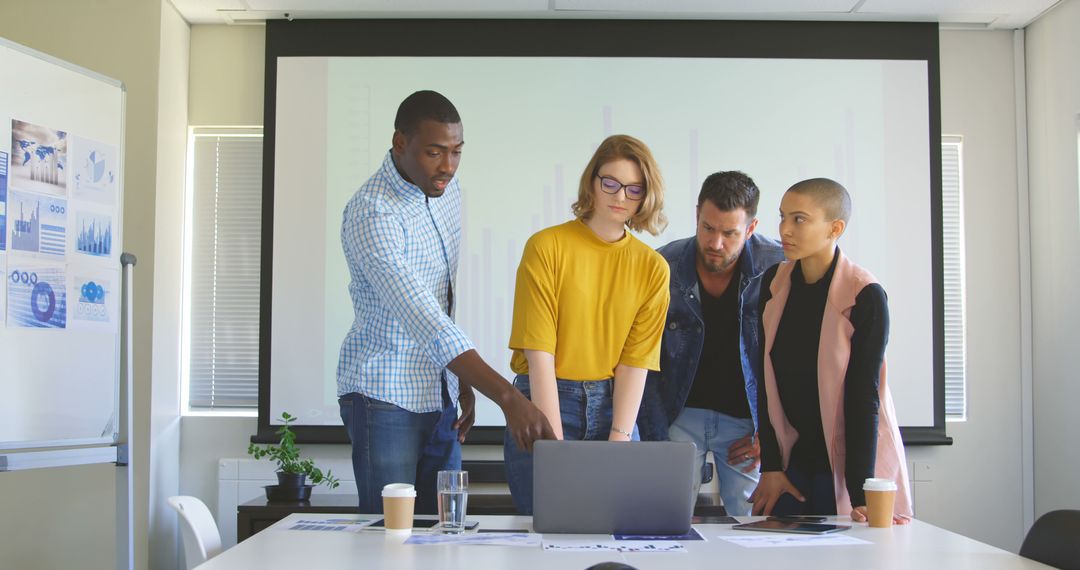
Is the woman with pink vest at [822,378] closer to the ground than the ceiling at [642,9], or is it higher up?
→ closer to the ground

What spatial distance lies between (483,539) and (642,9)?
322cm

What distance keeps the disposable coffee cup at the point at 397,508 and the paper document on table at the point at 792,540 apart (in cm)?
68

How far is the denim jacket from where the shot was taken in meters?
3.09

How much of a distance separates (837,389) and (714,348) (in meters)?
0.53

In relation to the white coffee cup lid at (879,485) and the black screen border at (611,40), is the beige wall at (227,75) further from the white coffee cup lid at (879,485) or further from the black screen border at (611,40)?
the white coffee cup lid at (879,485)

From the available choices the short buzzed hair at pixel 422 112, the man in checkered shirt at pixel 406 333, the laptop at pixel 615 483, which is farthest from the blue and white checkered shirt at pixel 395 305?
the laptop at pixel 615 483

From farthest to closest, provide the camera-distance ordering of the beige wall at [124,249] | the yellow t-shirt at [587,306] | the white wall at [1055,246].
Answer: the white wall at [1055,246] → the beige wall at [124,249] → the yellow t-shirt at [587,306]

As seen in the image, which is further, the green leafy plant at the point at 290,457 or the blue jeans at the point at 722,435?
the green leafy plant at the point at 290,457

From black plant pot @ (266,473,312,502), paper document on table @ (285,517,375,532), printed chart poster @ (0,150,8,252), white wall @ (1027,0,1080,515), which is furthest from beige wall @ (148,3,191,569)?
white wall @ (1027,0,1080,515)

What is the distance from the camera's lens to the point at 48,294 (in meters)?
3.41

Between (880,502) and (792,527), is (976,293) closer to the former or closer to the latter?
(880,502)

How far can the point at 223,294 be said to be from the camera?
186 inches

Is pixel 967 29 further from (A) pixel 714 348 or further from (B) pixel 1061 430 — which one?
(A) pixel 714 348

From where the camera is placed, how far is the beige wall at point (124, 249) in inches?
170
